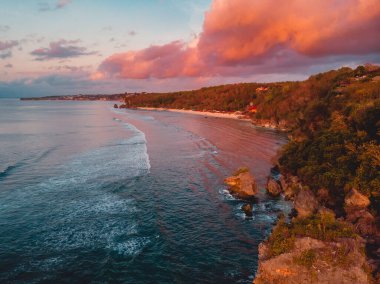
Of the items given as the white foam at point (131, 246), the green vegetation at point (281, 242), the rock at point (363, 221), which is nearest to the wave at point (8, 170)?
the white foam at point (131, 246)

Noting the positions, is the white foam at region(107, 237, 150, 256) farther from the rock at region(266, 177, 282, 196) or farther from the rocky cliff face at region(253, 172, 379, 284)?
the rock at region(266, 177, 282, 196)

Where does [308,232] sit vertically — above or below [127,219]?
above

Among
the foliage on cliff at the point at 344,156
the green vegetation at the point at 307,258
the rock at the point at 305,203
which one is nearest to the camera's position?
Result: the green vegetation at the point at 307,258

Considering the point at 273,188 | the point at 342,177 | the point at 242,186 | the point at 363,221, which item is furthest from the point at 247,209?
the point at 363,221

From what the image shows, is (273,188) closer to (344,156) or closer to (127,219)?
(344,156)

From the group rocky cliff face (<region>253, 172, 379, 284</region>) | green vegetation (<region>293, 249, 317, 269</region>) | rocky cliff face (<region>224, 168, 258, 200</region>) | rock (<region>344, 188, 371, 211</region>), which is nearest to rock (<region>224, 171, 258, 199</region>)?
rocky cliff face (<region>224, 168, 258, 200</region>)

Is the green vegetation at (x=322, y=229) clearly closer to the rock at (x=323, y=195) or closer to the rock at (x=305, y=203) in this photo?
the rock at (x=305, y=203)
